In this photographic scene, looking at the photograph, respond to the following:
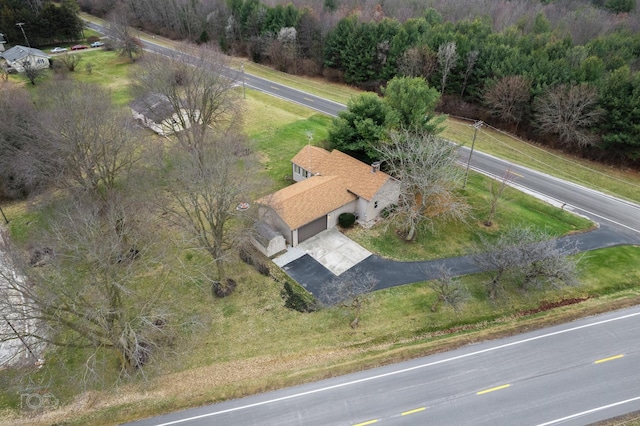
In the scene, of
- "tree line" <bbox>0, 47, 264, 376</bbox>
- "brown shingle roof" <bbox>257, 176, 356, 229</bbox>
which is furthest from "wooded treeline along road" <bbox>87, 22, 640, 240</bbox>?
"brown shingle roof" <bbox>257, 176, 356, 229</bbox>

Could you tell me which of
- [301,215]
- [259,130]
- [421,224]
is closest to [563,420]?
[421,224]

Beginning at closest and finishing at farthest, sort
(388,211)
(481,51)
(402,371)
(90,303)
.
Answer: (90,303) < (402,371) < (388,211) < (481,51)

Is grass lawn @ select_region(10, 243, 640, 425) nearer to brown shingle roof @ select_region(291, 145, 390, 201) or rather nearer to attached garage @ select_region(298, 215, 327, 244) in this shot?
attached garage @ select_region(298, 215, 327, 244)

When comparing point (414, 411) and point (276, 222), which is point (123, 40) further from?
point (414, 411)

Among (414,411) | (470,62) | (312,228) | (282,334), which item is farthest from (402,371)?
(470,62)

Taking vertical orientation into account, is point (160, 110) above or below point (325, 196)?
above

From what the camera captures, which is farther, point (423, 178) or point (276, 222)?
point (276, 222)

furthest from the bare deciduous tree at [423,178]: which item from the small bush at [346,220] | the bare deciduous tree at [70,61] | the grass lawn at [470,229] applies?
the bare deciduous tree at [70,61]
